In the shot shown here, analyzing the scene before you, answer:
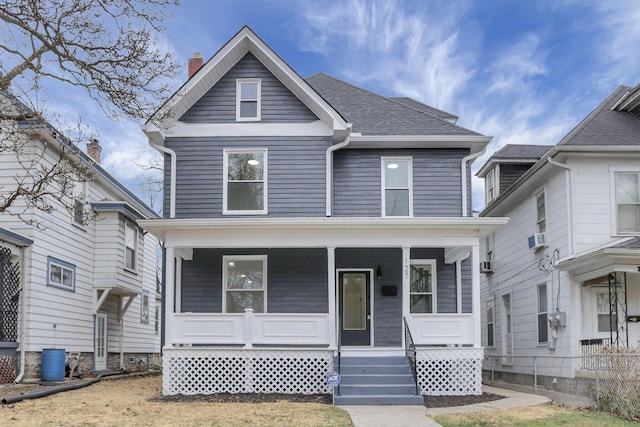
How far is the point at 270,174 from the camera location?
15.1m

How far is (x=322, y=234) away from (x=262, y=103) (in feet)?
12.7

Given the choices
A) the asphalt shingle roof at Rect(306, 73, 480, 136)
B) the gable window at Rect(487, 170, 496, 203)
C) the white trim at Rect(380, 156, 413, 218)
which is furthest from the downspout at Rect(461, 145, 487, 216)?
the gable window at Rect(487, 170, 496, 203)

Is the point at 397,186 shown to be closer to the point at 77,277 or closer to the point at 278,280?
the point at 278,280

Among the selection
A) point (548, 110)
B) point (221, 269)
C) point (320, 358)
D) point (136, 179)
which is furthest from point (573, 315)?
point (136, 179)

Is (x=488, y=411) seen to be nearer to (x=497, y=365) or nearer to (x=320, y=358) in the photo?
(x=320, y=358)

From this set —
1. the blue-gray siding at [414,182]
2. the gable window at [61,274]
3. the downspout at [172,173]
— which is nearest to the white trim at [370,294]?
the blue-gray siding at [414,182]

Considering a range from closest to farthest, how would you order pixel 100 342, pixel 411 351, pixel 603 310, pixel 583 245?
1. pixel 411 351
2. pixel 583 245
3. pixel 603 310
4. pixel 100 342

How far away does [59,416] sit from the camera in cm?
936

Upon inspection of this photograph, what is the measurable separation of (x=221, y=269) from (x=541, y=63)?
12874 millimetres

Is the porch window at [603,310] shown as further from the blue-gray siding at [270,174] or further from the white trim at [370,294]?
the blue-gray siding at [270,174]

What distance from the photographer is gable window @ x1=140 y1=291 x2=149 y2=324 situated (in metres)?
23.3

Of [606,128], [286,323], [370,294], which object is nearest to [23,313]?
[286,323]

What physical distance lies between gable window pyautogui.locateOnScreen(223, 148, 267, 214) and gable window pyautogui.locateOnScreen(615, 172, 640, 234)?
7.55 meters

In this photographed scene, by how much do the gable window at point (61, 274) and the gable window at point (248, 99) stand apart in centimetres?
574
